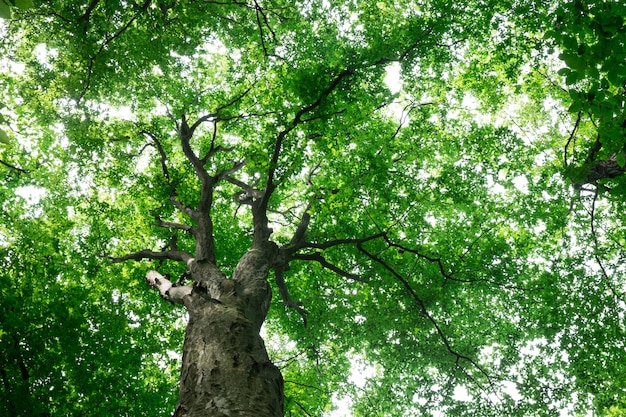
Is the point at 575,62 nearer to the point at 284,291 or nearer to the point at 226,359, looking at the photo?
the point at 226,359

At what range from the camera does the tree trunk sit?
3.27 metres

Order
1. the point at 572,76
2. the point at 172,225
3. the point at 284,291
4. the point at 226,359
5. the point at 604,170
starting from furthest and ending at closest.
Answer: the point at 172,225 < the point at 284,291 < the point at 604,170 < the point at 226,359 < the point at 572,76

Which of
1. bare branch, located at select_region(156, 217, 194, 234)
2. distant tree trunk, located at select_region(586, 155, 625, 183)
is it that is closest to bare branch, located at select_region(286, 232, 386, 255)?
bare branch, located at select_region(156, 217, 194, 234)

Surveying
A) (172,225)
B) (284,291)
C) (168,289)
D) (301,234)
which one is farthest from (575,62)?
(172,225)

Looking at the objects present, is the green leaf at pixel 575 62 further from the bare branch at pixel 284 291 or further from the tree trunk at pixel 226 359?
the bare branch at pixel 284 291

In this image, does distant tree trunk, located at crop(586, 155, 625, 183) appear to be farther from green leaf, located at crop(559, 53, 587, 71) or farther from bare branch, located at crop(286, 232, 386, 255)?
green leaf, located at crop(559, 53, 587, 71)

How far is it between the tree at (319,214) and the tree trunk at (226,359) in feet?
0.64

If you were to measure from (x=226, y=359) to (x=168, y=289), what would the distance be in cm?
359

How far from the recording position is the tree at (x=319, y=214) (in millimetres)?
7574

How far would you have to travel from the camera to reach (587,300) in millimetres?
9078

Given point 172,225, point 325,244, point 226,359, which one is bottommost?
point 226,359

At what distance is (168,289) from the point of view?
7043mm

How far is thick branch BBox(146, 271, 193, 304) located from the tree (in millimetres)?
80

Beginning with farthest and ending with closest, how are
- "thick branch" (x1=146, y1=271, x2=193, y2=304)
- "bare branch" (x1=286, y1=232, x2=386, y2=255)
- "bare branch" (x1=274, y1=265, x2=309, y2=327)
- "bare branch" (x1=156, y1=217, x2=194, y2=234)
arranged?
"bare branch" (x1=156, y1=217, x2=194, y2=234) < "bare branch" (x1=274, y1=265, x2=309, y2=327) < "bare branch" (x1=286, y1=232, x2=386, y2=255) < "thick branch" (x1=146, y1=271, x2=193, y2=304)
